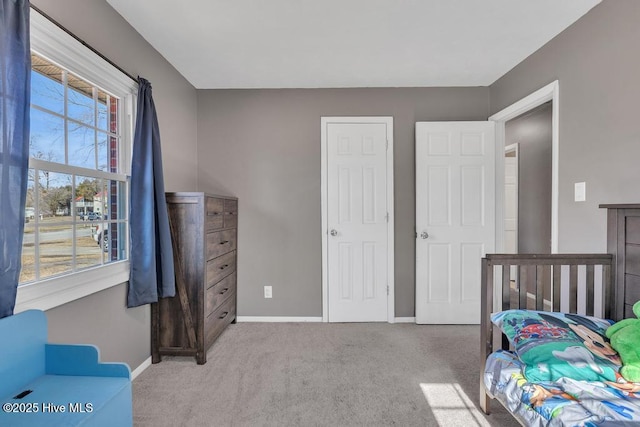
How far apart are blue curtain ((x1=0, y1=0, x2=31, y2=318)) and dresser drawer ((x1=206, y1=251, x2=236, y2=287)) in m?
1.27

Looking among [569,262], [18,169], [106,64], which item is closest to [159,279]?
[18,169]

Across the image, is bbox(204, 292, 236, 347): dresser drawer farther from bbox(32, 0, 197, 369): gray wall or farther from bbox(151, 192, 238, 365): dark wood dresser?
bbox(32, 0, 197, 369): gray wall

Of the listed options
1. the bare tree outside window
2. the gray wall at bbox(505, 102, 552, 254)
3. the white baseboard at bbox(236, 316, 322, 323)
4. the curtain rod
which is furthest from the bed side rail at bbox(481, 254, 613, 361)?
the curtain rod

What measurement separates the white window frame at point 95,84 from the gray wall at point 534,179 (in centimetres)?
394

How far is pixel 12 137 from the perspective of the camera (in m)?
1.25

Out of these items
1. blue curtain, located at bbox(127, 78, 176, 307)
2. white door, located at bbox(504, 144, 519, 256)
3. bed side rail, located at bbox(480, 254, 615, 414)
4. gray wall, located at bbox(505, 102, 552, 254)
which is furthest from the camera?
white door, located at bbox(504, 144, 519, 256)

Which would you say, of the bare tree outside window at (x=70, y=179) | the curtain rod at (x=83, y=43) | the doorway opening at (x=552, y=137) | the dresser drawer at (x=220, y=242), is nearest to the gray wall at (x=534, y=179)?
the doorway opening at (x=552, y=137)

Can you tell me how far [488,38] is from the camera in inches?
90.8

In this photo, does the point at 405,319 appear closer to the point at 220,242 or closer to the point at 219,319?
the point at 219,319

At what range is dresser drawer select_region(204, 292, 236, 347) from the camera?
2471 mm

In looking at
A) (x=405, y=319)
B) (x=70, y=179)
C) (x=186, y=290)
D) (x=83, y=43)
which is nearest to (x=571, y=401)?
(x=405, y=319)

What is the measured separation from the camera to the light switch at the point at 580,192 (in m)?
2.03

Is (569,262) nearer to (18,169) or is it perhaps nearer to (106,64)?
(18,169)

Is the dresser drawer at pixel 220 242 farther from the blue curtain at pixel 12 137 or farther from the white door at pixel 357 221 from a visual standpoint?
the blue curtain at pixel 12 137
